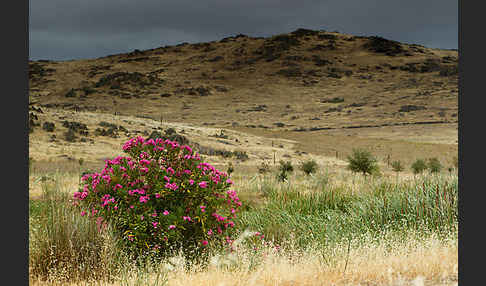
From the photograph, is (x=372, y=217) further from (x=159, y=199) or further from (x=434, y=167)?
(x=434, y=167)

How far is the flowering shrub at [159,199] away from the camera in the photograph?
281 inches

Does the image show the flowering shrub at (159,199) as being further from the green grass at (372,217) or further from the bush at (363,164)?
the bush at (363,164)

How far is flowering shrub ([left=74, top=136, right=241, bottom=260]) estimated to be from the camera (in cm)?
712

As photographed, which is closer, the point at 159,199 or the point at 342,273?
the point at 342,273

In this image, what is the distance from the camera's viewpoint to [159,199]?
7.46 metres

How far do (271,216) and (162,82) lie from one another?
10169cm

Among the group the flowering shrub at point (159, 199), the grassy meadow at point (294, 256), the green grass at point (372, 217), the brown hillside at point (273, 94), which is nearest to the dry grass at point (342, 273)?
the grassy meadow at point (294, 256)

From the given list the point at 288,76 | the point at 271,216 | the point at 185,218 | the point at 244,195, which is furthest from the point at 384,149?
the point at 288,76

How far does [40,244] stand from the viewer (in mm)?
5934

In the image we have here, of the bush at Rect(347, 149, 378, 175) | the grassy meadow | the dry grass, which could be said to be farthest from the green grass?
the bush at Rect(347, 149, 378, 175)

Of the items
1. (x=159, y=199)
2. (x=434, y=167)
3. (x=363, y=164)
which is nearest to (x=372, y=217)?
(x=159, y=199)

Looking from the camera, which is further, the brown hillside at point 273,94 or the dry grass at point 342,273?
the brown hillside at point 273,94

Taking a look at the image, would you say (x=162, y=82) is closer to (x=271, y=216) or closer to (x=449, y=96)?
(x=449, y=96)
